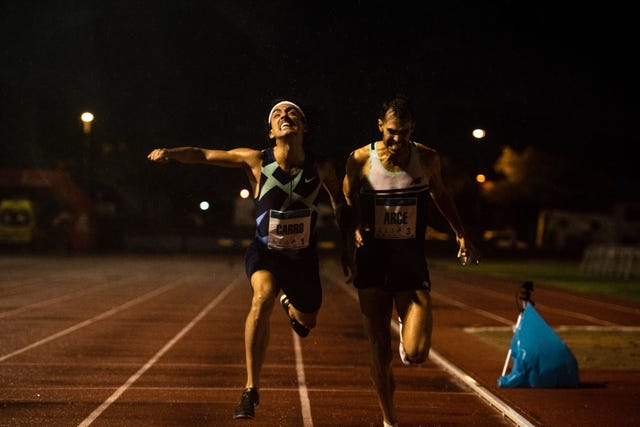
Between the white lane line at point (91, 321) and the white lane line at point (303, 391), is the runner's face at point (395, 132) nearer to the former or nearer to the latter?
the white lane line at point (303, 391)

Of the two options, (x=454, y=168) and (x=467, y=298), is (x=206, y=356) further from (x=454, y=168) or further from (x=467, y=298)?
(x=454, y=168)

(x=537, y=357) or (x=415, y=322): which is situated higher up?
(x=415, y=322)

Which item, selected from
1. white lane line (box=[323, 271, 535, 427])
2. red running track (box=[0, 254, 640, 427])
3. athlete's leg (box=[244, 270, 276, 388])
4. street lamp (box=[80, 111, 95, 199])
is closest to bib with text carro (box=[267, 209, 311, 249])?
athlete's leg (box=[244, 270, 276, 388])

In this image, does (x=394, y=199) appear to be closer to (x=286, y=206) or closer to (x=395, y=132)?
(x=395, y=132)

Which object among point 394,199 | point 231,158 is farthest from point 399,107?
point 231,158

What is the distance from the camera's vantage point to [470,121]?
305 ft

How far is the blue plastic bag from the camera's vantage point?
12.5 meters

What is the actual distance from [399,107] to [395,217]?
2.31ft

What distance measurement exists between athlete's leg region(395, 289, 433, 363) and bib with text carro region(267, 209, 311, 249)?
29.7 inches

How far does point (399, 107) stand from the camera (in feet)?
24.3

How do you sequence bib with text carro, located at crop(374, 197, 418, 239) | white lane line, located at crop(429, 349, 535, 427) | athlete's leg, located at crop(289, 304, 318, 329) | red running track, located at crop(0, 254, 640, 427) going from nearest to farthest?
bib with text carro, located at crop(374, 197, 418, 239) → athlete's leg, located at crop(289, 304, 318, 329) → white lane line, located at crop(429, 349, 535, 427) → red running track, located at crop(0, 254, 640, 427)

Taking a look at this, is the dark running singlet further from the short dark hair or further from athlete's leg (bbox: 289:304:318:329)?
the short dark hair

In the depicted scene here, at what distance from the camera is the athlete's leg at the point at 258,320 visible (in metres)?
7.37

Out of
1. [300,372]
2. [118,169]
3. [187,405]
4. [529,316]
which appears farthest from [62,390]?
[118,169]
